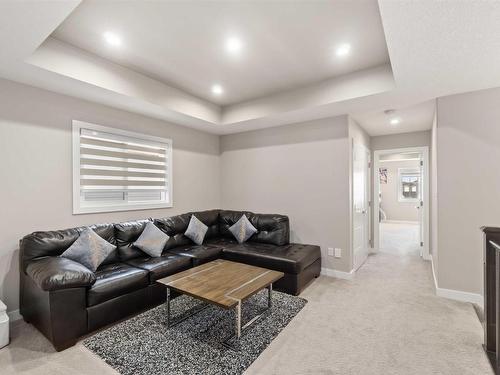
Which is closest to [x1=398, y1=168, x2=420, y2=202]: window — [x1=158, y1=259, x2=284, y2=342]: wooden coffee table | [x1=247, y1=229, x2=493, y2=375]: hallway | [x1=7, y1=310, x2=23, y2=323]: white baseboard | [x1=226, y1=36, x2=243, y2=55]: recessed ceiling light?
[x1=247, y1=229, x2=493, y2=375]: hallway

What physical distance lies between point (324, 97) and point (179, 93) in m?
2.09

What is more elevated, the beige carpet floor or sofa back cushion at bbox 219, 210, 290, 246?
sofa back cushion at bbox 219, 210, 290, 246

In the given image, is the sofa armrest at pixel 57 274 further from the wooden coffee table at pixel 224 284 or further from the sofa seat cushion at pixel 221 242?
the sofa seat cushion at pixel 221 242

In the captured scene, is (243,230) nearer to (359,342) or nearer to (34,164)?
(359,342)

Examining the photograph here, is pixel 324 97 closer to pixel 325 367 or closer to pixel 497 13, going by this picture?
pixel 497 13

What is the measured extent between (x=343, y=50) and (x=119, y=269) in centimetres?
341

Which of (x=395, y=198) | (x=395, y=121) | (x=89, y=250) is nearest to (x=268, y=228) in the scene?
(x=89, y=250)

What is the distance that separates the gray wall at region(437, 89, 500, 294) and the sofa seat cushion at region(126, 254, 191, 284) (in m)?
3.29

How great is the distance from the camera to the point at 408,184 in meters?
10.2

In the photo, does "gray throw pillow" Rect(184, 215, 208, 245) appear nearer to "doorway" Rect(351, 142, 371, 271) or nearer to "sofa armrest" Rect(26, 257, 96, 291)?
"sofa armrest" Rect(26, 257, 96, 291)

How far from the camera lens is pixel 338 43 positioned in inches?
99.1

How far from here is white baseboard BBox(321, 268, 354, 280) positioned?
12.5ft

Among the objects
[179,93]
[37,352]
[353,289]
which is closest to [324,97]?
[179,93]

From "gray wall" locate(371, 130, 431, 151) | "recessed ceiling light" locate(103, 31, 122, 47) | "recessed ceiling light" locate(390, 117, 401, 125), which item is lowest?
"gray wall" locate(371, 130, 431, 151)
